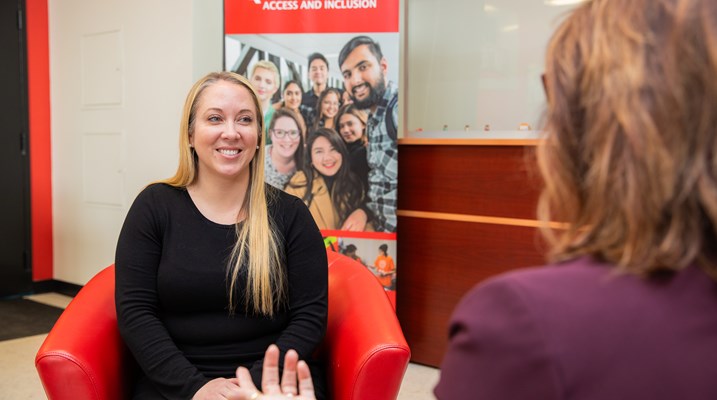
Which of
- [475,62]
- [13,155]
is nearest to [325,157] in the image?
[475,62]

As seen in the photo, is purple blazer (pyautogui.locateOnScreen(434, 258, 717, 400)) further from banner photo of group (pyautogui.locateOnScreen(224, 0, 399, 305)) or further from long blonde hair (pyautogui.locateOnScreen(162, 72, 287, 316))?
banner photo of group (pyautogui.locateOnScreen(224, 0, 399, 305))

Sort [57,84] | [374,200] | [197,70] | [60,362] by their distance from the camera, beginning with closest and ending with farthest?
[60,362] < [374,200] < [197,70] < [57,84]

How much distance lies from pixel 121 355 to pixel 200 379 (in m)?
0.33

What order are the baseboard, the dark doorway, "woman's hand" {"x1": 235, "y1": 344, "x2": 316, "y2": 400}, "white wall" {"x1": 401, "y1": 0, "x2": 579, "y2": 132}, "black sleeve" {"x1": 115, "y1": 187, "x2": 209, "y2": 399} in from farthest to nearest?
the baseboard → the dark doorway → "white wall" {"x1": 401, "y1": 0, "x2": 579, "y2": 132} → "black sleeve" {"x1": 115, "y1": 187, "x2": 209, "y2": 399} → "woman's hand" {"x1": 235, "y1": 344, "x2": 316, "y2": 400}

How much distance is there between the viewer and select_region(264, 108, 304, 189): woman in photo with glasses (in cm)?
348

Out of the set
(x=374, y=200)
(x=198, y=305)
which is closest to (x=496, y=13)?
(x=374, y=200)

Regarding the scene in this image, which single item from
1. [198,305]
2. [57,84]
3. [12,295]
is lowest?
[12,295]

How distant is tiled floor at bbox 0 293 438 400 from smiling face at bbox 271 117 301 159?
52.8 inches

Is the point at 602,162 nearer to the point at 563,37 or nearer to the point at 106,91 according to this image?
the point at 563,37

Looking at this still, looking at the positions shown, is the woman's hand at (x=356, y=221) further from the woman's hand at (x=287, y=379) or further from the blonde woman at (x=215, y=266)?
the woman's hand at (x=287, y=379)

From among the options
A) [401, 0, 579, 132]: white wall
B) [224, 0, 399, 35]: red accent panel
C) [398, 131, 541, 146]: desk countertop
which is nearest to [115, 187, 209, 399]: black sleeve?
[398, 131, 541, 146]: desk countertop

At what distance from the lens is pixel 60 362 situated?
161cm

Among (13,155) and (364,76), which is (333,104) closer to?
(364,76)

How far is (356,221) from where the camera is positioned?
3453 millimetres
